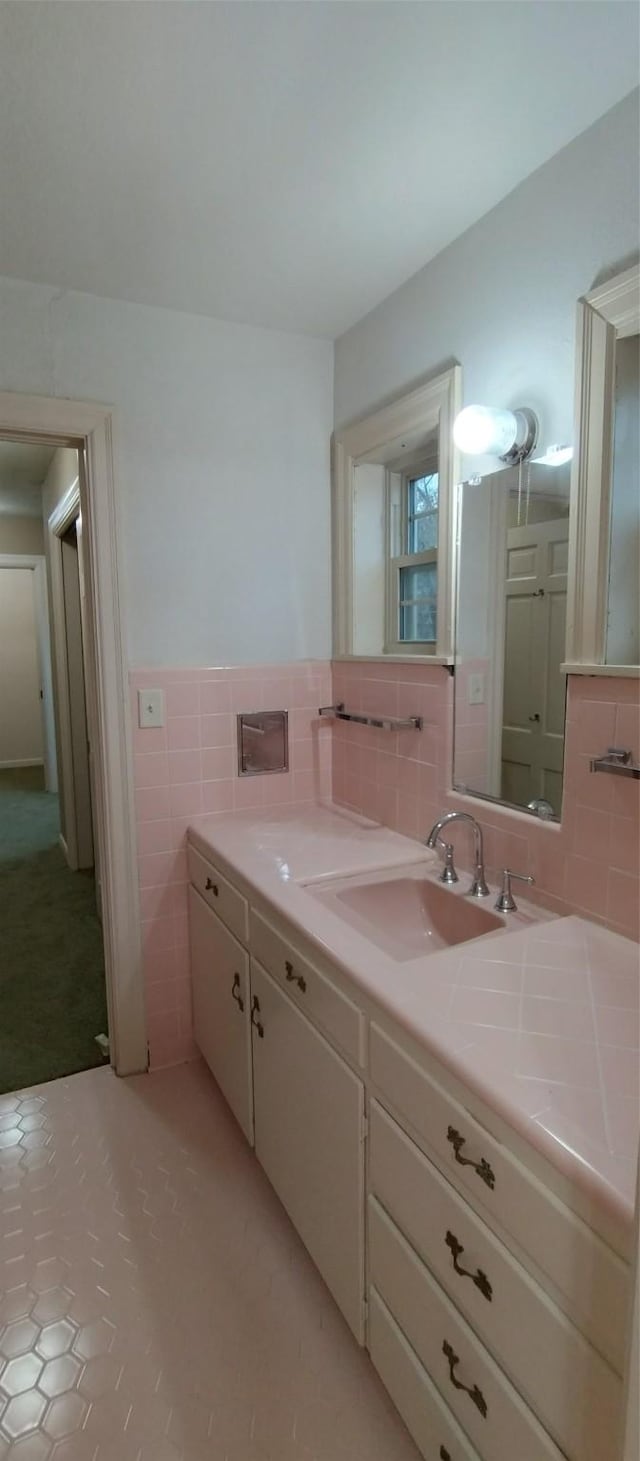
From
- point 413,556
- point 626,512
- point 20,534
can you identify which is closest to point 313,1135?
point 626,512

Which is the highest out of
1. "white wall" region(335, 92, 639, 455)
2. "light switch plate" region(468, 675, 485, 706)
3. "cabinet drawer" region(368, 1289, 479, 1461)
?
"white wall" region(335, 92, 639, 455)

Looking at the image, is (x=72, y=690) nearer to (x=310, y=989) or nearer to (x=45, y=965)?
(x=45, y=965)

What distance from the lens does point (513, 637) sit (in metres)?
1.49

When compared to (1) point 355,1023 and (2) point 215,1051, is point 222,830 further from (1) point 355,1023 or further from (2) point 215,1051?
(1) point 355,1023

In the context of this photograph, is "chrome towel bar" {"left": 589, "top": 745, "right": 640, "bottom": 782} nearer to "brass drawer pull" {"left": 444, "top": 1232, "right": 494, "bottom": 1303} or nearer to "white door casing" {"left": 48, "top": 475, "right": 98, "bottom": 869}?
"brass drawer pull" {"left": 444, "top": 1232, "right": 494, "bottom": 1303}

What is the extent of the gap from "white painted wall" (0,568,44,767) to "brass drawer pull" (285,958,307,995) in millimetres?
5776

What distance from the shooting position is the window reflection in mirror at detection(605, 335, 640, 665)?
3.88 ft

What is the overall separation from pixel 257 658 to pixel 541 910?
1.18 meters

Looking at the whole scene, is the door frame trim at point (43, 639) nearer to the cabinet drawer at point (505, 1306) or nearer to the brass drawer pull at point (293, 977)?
the brass drawer pull at point (293, 977)

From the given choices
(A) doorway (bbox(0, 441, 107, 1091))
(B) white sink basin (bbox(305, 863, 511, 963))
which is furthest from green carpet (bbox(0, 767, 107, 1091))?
(B) white sink basin (bbox(305, 863, 511, 963))

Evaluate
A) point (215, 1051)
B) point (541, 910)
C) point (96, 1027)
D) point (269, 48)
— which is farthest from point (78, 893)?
point (269, 48)

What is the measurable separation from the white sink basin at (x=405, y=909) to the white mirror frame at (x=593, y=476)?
23.3 inches

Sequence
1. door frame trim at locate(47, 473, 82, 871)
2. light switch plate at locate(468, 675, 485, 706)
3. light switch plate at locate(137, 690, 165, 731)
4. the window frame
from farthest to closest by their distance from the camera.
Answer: door frame trim at locate(47, 473, 82, 871) < light switch plate at locate(137, 690, 165, 731) < the window frame < light switch plate at locate(468, 675, 485, 706)

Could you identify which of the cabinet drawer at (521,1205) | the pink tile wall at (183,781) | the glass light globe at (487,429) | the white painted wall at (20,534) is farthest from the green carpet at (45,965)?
the white painted wall at (20,534)
